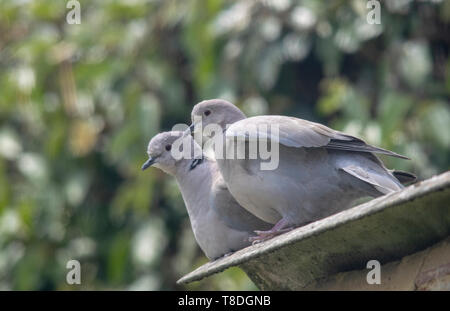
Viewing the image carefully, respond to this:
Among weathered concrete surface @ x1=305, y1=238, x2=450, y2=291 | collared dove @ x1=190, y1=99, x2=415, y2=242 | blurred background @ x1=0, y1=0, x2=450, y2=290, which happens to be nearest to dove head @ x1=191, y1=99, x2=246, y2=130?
collared dove @ x1=190, y1=99, x2=415, y2=242

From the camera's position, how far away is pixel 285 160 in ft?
14.7

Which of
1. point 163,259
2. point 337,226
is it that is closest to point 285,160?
point 337,226

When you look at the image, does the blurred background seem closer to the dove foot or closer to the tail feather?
the tail feather

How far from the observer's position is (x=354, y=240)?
359 centimetres

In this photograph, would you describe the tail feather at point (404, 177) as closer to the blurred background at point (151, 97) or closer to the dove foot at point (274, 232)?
the dove foot at point (274, 232)

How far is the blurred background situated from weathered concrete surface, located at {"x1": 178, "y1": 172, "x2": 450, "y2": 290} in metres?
2.88

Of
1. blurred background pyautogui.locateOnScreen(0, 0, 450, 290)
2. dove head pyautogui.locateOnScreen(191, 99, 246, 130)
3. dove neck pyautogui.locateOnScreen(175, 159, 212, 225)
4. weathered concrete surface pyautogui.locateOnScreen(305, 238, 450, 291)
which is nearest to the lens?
weathered concrete surface pyautogui.locateOnScreen(305, 238, 450, 291)

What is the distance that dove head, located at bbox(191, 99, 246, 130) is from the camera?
17.0ft

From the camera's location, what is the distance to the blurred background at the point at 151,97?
7.12 meters

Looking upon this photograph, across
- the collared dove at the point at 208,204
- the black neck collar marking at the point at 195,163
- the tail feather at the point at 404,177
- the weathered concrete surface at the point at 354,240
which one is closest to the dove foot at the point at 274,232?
the weathered concrete surface at the point at 354,240

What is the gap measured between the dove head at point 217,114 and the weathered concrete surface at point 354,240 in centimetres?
123

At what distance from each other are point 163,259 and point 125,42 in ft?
6.81

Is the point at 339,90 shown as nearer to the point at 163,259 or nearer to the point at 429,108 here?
the point at 429,108

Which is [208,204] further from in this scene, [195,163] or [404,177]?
[404,177]
